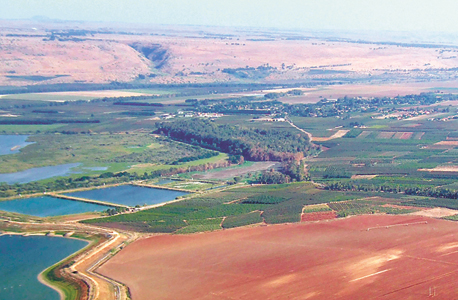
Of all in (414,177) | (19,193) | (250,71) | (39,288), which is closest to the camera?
(39,288)

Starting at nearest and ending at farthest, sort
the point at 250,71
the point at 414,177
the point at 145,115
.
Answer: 1. the point at 414,177
2. the point at 145,115
3. the point at 250,71

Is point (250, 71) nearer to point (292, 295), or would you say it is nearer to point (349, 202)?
point (349, 202)

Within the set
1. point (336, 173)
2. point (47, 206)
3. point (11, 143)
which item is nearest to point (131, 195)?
point (47, 206)

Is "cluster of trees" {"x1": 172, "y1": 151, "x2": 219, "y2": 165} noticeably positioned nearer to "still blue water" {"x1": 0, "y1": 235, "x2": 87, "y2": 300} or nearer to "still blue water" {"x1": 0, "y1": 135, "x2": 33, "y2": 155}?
"still blue water" {"x1": 0, "y1": 135, "x2": 33, "y2": 155}

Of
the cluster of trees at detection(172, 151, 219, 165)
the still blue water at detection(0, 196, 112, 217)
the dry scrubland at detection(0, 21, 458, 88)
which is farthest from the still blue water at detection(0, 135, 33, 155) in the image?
the dry scrubland at detection(0, 21, 458, 88)

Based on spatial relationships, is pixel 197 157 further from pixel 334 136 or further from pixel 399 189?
pixel 399 189

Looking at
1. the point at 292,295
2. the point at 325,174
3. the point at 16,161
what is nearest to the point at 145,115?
the point at 16,161
